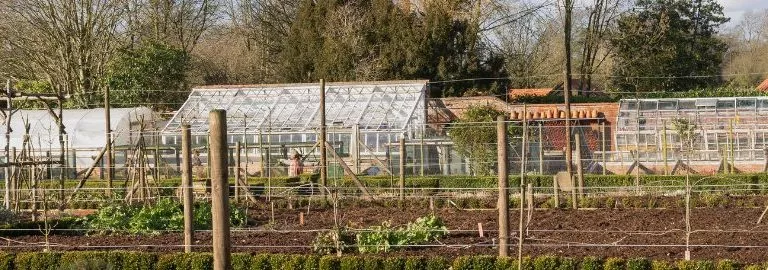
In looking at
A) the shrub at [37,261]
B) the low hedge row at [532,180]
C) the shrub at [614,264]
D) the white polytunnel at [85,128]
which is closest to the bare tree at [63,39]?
the white polytunnel at [85,128]

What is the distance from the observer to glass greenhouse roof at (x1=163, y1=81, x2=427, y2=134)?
95.4ft

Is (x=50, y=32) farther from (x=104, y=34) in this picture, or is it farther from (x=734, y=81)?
(x=734, y=81)

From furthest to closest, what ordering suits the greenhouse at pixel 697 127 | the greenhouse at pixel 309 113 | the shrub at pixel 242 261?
the greenhouse at pixel 309 113, the greenhouse at pixel 697 127, the shrub at pixel 242 261

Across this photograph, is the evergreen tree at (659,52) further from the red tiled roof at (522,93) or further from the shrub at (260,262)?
the shrub at (260,262)

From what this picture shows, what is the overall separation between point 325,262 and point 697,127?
19.1 meters

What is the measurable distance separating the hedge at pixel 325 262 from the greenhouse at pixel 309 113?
14.7 meters

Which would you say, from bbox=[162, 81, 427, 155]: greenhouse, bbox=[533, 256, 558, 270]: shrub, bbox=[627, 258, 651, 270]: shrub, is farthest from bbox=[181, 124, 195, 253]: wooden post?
bbox=[162, 81, 427, 155]: greenhouse

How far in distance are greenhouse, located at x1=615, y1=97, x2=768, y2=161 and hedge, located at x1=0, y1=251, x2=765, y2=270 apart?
16066mm

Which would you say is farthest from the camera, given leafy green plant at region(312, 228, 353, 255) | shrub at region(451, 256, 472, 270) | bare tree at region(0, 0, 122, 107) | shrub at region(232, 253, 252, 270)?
bare tree at region(0, 0, 122, 107)

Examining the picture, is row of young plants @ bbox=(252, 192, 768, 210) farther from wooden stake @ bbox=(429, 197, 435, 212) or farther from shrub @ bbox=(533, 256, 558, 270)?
shrub @ bbox=(533, 256, 558, 270)

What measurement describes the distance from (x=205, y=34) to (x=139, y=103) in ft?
36.8

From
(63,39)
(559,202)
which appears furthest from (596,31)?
(559,202)

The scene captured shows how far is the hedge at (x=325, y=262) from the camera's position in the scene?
1073 cm

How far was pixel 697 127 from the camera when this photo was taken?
Result: 28406 millimetres
